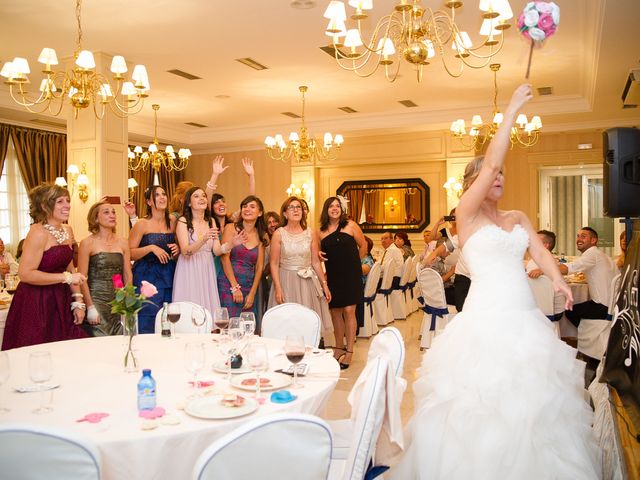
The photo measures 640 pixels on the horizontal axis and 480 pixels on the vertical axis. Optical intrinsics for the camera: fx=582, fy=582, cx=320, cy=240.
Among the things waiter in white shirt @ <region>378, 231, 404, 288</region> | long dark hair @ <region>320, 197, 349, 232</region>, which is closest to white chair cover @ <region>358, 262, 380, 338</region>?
waiter in white shirt @ <region>378, 231, 404, 288</region>

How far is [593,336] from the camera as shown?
17.4ft

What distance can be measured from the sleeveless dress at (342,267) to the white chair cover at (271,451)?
3923 mm

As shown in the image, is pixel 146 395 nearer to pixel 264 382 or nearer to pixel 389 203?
pixel 264 382

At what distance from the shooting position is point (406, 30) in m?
3.92

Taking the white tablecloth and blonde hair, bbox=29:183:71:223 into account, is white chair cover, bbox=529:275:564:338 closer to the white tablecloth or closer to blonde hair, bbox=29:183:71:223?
the white tablecloth

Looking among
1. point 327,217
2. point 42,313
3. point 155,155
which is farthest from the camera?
point 155,155

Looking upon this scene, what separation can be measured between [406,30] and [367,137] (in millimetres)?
9115

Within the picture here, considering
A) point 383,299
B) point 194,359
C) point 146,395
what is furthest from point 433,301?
point 146,395

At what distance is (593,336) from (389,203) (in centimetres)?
809

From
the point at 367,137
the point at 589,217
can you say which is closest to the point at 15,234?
the point at 367,137

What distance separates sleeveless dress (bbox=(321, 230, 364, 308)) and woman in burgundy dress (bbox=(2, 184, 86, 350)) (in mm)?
2312

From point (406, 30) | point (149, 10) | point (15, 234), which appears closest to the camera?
point (406, 30)

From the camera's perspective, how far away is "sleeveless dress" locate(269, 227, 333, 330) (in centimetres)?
538

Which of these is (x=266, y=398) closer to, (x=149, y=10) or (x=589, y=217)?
(x=149, y=10)
